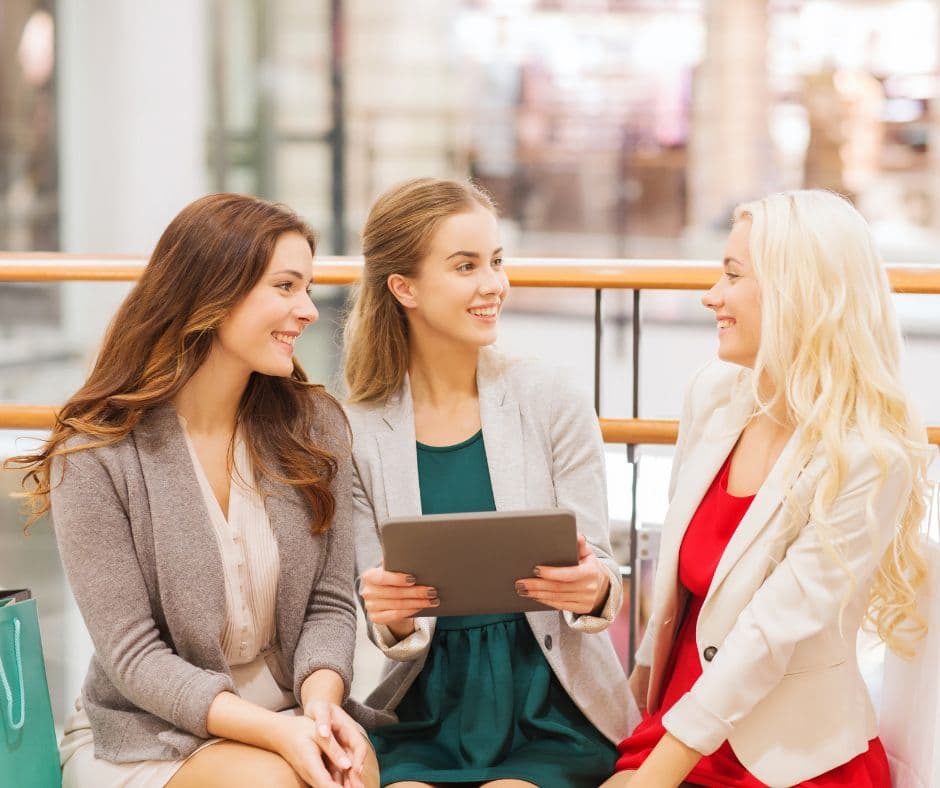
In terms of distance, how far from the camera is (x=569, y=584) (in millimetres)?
1909

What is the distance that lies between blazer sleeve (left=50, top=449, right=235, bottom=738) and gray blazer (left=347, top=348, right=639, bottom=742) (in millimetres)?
351

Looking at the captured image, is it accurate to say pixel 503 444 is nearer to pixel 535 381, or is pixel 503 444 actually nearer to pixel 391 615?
pixel 535 381

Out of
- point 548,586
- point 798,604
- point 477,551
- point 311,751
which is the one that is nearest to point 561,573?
point 548,586

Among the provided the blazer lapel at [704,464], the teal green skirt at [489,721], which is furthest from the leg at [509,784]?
the blazer lapel at [704,464]

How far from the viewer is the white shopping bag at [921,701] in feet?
6.14

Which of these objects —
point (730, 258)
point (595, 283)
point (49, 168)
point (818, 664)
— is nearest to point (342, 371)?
point (595, 283)

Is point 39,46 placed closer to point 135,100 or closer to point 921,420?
point 135,100

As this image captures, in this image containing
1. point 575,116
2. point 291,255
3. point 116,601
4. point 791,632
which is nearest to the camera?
point 791,632

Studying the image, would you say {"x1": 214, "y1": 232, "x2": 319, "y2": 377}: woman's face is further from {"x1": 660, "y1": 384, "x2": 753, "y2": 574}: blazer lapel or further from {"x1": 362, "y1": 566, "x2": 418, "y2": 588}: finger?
{"x1": 660, "y1": 384, "x2": 753, "y2": 574}: blazer lapel

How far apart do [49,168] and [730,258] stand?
26.4ft

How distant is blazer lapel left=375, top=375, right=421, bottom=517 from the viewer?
2129 millimetres

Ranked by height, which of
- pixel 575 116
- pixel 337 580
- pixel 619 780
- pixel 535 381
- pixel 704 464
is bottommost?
pixel 619 780

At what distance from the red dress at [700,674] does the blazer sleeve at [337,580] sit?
1.72 ft

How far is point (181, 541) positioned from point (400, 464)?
411 millimetres
